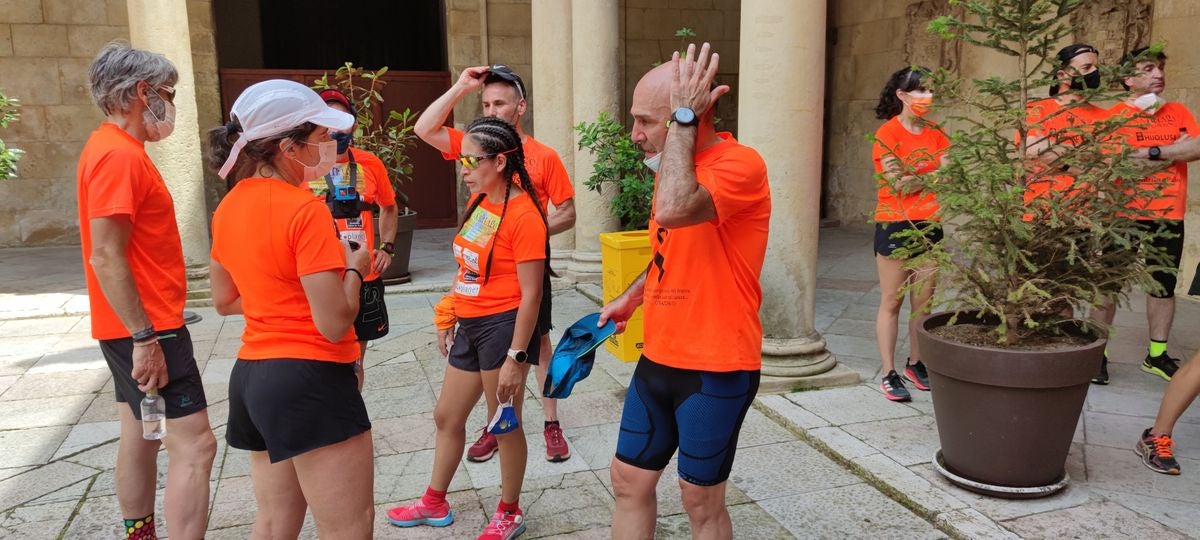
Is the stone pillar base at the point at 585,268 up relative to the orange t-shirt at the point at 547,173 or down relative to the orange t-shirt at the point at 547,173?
down

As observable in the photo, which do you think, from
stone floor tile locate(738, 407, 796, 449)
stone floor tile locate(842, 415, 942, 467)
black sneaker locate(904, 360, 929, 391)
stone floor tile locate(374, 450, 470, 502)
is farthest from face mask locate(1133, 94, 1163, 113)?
stone floor tile locate(374, 450, 470, 502)

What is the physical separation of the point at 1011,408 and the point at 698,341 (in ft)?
5.53

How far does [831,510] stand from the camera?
342cm

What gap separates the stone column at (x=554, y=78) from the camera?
8.26 metres

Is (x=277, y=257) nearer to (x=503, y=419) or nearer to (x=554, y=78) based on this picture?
(x=503, y=419)

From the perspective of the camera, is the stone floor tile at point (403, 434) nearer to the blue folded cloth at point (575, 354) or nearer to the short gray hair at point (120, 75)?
the blue folded cloth at point (575, 354)

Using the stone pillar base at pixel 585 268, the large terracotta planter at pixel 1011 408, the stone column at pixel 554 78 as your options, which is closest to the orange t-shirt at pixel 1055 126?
the large terracotta planter at pixel 1011 408

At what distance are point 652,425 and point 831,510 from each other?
1.40 meters

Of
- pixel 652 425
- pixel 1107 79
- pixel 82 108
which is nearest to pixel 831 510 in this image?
pixel 652 425

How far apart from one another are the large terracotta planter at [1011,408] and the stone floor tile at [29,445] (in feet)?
14.0

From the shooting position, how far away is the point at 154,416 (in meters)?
2.70

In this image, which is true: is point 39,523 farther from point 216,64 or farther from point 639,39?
point 639,39

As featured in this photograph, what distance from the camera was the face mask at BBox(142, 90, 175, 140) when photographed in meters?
2.80

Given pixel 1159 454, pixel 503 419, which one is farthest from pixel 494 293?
pixel 1159 454
